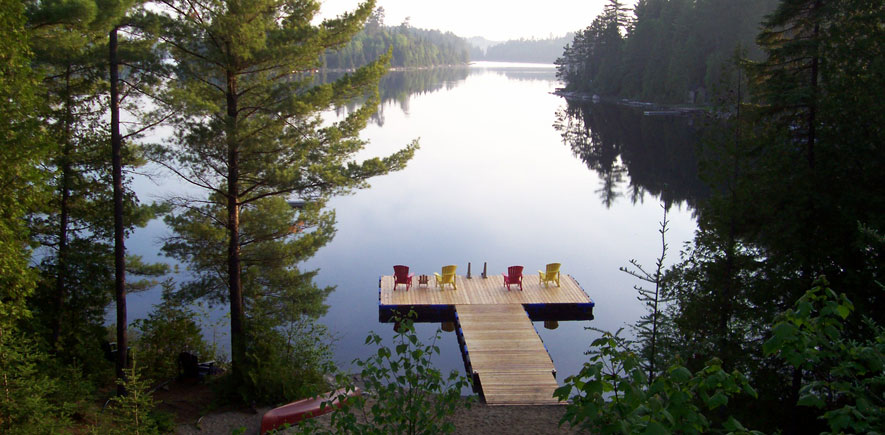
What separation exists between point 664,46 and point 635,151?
32.4 metres

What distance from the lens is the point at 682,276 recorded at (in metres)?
11.9

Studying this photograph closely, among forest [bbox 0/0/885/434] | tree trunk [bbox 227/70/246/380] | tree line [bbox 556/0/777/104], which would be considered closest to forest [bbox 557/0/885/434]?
forest [bbox 0/0/885/434]

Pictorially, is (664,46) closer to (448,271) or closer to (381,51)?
(448,271)

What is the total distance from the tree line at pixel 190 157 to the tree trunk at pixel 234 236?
3cm

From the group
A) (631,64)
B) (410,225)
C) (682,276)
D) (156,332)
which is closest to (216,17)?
(156,332)

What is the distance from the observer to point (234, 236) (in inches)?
527

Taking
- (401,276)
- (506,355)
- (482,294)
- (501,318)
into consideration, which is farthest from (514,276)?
(506,355)

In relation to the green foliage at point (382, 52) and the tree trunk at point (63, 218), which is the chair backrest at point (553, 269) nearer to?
the tree trunk at point (63, 218)

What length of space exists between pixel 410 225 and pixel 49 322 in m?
18.6

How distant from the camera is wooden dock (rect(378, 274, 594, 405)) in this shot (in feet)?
44.9

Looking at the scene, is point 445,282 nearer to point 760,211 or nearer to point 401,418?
point 760,211

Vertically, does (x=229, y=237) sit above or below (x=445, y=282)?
above

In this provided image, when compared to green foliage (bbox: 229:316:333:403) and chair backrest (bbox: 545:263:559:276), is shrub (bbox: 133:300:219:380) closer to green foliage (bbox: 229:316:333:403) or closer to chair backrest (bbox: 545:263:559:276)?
green foliage (bbox: 229:316:333:403)

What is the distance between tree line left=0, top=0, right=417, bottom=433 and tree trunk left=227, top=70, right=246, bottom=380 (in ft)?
0.11
